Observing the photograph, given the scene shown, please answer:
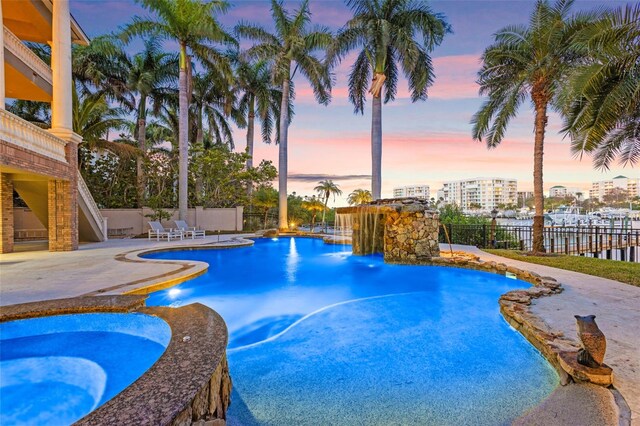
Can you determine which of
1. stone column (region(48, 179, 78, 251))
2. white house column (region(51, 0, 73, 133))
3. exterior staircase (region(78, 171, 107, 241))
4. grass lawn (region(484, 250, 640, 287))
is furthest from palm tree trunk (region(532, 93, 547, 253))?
exterior staircase (region(78, 171, 107, 241))

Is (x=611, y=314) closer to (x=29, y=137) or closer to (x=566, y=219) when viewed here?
(x=29, y=137)

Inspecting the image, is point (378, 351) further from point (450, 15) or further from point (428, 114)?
point (428, 114)

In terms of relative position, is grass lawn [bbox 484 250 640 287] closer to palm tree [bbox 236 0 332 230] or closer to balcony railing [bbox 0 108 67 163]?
palm tree [bbox 236 0 332 230]

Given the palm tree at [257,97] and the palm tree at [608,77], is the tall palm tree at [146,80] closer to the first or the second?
the palm tree at [257,97]

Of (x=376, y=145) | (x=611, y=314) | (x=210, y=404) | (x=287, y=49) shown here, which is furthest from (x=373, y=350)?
(x=287, y=49)

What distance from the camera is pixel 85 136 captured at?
17.3 metres

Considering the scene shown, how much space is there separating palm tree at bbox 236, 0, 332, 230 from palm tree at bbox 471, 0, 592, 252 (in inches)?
395

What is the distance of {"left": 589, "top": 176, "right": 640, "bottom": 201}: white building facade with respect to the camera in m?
94.6

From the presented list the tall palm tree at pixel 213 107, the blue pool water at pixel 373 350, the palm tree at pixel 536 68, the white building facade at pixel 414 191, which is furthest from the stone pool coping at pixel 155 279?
the white building facade at pixel 414 191

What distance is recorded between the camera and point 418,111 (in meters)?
20.5

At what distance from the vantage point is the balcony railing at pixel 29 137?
27.5 ft

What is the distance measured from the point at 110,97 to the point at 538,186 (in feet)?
78.7

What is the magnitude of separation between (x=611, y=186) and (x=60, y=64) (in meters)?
161

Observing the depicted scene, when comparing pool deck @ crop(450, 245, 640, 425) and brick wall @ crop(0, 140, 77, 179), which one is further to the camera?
brick wall @ crop(0, 140, 77, 179)
